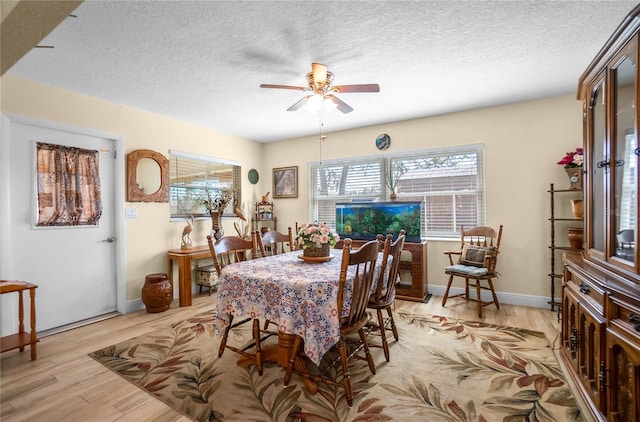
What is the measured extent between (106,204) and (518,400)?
4.10 meters

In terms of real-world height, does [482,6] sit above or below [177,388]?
→ above

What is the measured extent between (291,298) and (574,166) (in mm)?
3168

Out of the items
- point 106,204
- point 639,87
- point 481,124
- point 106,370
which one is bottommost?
point 106,370

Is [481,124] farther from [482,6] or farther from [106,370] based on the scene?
[106,370]

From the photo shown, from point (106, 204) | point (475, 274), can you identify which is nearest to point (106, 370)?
point (106, 204)

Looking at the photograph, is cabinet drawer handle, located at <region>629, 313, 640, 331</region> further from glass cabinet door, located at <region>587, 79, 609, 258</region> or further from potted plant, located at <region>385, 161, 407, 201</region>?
potted plant, located at <region>385, 161, 407, 201</region>

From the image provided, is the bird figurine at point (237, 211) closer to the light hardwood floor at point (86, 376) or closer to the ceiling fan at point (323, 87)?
the light hardwood floor at point (86, 376)

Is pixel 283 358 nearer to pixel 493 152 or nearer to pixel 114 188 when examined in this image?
pixel 114 188

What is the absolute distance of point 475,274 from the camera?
307 centimetres

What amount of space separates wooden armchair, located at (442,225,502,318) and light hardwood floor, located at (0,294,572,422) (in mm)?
245

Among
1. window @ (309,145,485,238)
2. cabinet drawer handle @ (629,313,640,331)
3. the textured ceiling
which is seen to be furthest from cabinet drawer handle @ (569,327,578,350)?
the textured ceiling

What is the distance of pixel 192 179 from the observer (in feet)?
13.6

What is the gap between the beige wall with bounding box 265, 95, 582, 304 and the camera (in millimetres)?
3252

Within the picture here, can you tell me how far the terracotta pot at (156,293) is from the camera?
3260 mm
